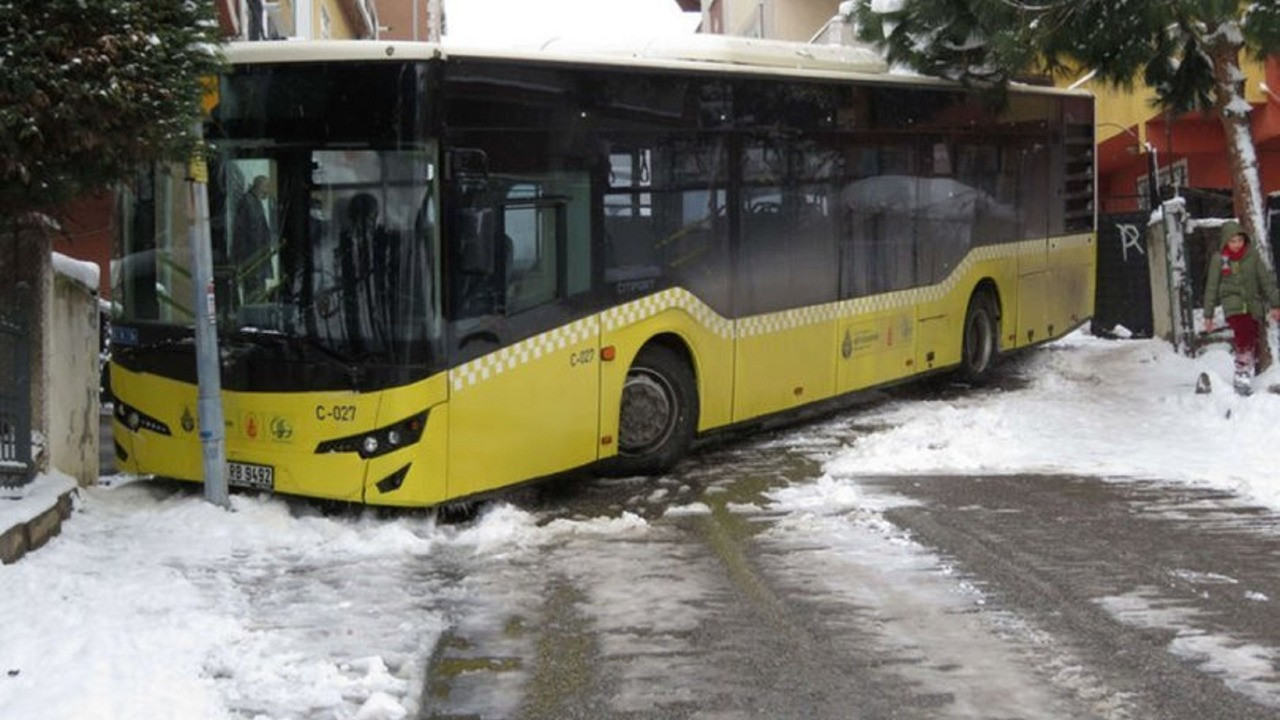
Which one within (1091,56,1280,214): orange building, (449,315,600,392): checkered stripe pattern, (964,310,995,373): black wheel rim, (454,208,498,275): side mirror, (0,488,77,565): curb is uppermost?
(1091,56,1280,214): orange building

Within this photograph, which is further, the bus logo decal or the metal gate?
the bus logo decal

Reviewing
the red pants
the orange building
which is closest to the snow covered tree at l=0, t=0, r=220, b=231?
the red pants

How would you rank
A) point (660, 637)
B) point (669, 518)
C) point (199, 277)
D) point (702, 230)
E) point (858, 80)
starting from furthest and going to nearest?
point (858, 80) < point (702, 230) < point (669, 518) < point (199, 277) < point (660, 637)

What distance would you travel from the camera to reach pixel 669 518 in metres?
8.98

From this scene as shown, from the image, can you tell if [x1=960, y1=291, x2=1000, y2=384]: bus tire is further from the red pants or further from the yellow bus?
the yellow bus

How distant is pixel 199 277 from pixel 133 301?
1.05 m

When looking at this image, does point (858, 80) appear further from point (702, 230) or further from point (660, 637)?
point (660, 637)

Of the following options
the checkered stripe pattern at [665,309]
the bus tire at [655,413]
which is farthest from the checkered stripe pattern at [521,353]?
the bus tire at [655,413]

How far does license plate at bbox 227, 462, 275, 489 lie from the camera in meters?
8.55

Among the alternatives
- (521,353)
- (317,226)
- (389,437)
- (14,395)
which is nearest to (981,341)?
(521,353)

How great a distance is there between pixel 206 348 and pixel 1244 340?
9116 mm

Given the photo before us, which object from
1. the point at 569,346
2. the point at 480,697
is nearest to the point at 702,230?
the point at 569,346

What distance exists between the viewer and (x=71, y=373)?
868 cm

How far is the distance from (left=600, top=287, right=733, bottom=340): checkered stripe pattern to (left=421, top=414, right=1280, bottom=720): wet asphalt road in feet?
4.07
